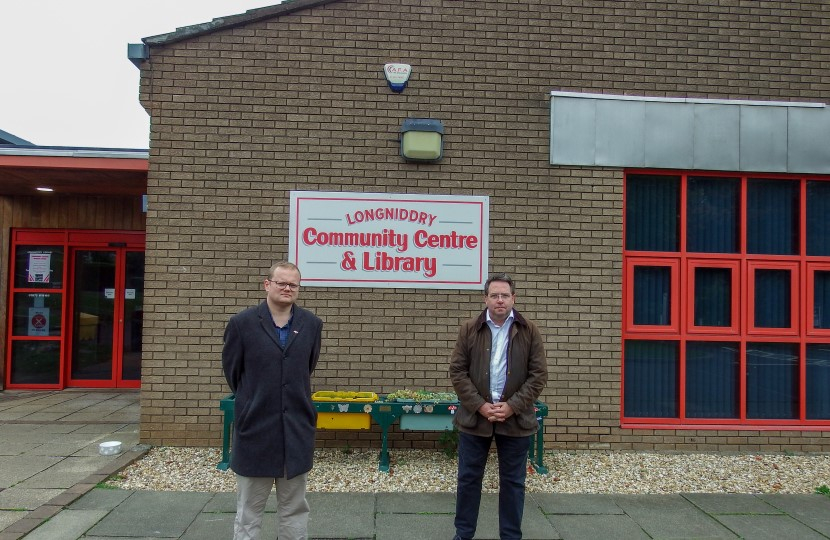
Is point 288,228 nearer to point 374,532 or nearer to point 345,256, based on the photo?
point 345,256

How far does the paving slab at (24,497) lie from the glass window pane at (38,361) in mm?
5041

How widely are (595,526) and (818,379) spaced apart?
12.3 feet

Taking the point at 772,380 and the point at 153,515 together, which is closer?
the point at 153,515

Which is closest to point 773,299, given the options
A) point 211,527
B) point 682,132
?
point 682,132

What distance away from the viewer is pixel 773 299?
22.0 ft

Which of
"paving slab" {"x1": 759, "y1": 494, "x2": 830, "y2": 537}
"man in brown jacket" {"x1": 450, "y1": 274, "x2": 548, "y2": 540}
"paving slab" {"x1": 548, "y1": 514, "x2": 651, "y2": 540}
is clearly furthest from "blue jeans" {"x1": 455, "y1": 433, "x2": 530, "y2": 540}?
"paving slab" {"x1": 759, "y1": 494, "x2": 830, "y2": 537}

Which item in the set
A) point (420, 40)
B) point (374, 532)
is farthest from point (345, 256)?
point (374, 532)

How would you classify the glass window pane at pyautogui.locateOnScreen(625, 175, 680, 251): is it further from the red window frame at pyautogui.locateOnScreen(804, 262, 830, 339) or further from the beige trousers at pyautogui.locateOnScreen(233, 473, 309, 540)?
the beige trousers at pyautogui.locateOnScreen(233, 473, 309, 540)

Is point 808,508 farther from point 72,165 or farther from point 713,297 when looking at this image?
point 72,165

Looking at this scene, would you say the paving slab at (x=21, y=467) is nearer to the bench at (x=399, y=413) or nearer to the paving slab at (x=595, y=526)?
the bench at (x=399, y=413)

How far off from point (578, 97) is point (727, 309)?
2736mm

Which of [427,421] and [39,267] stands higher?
[39,267]

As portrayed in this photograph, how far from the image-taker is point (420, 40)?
21.0 ft

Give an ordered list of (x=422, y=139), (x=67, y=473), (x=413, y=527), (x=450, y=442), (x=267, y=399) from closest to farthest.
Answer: (x=267, y=399), (x=413, y=527), (x=67, y=473), (x=450, y=442), (x=422, y=139)
